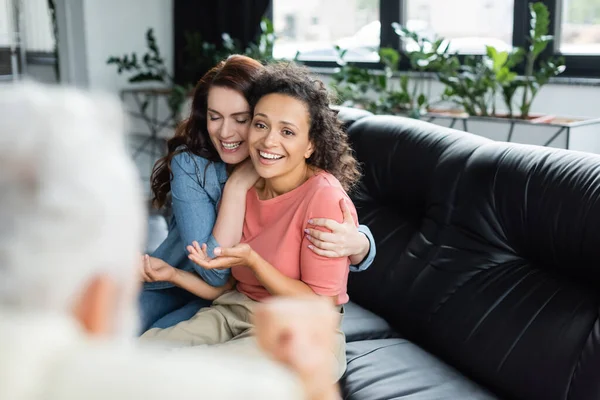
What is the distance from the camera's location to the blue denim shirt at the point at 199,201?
6.10 ft

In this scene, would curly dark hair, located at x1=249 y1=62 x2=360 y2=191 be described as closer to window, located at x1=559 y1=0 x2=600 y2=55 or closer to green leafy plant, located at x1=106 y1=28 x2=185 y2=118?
window, located at x1=559 y1=0 x2=600 y2=55

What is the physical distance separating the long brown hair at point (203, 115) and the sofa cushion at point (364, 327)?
0.64m

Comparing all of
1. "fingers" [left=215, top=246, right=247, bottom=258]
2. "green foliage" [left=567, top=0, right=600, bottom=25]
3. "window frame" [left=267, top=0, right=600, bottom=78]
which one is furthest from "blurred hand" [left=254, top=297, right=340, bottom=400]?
"green foliage" [left=567, top=0, right=600, bottom=25]

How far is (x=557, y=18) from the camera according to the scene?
3.67m

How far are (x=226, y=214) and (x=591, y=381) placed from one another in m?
0.93

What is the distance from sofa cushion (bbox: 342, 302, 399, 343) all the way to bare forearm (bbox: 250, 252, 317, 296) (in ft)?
1.54

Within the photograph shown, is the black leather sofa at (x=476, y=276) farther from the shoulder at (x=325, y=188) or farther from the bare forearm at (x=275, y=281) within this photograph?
the shoulder at (x=325, y=188)

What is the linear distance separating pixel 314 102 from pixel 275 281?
1.50ft

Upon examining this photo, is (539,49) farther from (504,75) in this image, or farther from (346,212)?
(346,212)

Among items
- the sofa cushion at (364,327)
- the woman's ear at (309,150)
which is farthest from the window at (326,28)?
the woman's ear at (309,150)

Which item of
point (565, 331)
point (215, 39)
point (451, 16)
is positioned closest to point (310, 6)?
point (215, 39)

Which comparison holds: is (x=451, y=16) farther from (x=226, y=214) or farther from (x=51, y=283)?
(x=51, y=283)

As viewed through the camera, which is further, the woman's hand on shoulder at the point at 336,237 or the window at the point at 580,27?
the window at the point at 580,27

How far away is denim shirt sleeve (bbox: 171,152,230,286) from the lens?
1859 millimetres
